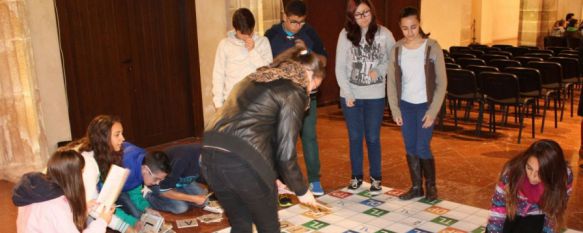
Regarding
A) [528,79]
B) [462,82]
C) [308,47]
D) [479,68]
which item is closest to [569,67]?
[479,68]

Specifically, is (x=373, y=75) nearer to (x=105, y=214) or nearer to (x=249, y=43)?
(x=249, y=43)

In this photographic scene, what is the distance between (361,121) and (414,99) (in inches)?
19.0

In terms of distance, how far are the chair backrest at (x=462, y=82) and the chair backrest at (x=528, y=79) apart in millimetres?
485

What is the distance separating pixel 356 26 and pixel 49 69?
9.90 feet

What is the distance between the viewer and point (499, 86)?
253 inches

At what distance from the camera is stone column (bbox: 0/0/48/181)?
5047mm

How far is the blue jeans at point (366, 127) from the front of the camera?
4.37 meters

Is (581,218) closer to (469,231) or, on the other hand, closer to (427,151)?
(469,231)

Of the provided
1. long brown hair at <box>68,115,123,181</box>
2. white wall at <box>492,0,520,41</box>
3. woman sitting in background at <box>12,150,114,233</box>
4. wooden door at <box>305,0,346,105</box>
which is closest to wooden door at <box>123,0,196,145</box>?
wooden door at <box>305,0,346,105</box>

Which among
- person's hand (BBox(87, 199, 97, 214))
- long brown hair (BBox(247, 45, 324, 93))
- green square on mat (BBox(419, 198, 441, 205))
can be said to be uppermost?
long brown hair (BBox(247, 45, 324, 93))

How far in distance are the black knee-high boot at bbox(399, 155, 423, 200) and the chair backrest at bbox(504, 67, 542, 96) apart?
295 centimetres

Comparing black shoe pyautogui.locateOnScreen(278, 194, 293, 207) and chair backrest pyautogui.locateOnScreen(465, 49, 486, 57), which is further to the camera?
chair backrest pyautogui.locateOnScreen(465, 49, 486, 57)

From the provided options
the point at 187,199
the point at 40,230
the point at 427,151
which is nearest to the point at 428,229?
the point at 427,151

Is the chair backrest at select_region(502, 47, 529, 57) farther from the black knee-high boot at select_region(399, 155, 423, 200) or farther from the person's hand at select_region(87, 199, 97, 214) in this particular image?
the person's hand at select_region(87, 199, 97, 214)
